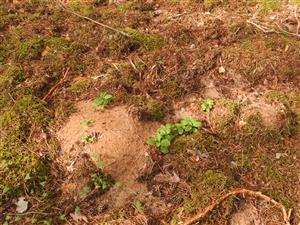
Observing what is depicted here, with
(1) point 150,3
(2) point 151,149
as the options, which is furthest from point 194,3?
(2) point 151,149

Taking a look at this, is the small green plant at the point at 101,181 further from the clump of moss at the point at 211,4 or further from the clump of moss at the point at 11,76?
the clump of moss at the point at 211,4

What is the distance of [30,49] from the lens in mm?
4359

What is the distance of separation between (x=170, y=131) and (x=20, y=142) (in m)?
1.47

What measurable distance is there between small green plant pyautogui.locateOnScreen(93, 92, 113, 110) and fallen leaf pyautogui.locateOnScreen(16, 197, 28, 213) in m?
1.14

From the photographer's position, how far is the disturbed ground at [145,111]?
3.16m

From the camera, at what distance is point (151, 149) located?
3.43 meters

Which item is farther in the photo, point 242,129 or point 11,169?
point 242,129

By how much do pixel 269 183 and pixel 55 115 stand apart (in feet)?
7.29

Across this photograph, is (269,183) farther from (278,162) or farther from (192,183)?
(192,183)

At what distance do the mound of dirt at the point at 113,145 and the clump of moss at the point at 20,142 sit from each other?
27cm

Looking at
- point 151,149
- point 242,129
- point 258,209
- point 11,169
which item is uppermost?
point 11,169

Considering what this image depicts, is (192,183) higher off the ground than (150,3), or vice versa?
(150,3)

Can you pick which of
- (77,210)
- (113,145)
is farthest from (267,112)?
(77,210)

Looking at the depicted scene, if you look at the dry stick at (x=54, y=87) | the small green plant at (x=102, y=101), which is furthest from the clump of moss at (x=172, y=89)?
the dry stick at (x=54, y=87)
